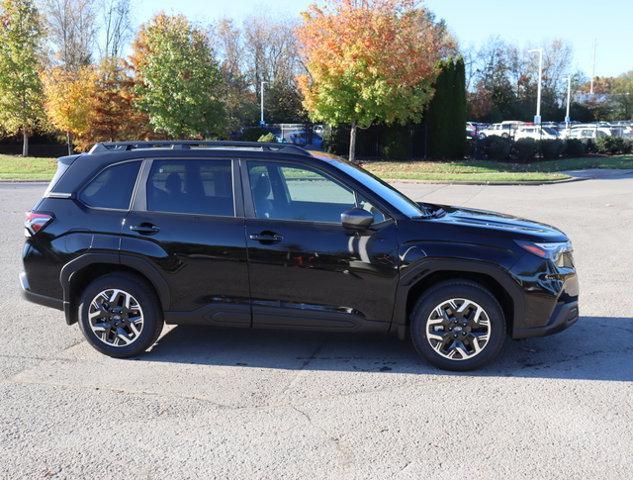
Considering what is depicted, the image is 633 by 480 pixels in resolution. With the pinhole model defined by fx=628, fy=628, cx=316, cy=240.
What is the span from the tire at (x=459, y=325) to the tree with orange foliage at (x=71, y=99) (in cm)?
3064

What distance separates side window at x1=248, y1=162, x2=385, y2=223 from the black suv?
0.01 m

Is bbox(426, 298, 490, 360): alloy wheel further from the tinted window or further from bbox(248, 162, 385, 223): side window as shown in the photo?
the tinted window

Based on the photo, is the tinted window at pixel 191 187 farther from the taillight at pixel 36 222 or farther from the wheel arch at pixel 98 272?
the taillight at pixel 36 222

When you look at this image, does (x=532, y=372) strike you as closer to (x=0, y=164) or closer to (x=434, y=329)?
(x=434, y=329)

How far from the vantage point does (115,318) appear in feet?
17.3

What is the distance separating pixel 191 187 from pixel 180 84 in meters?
26.4

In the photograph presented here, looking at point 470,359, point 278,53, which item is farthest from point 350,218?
point 278,53

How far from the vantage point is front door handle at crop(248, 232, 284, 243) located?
5055 millimetres

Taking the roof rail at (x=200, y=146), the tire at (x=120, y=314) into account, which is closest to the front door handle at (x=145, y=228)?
the tire at (x=120, y=314)

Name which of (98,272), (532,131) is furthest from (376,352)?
(532,131)

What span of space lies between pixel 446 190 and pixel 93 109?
20904mm

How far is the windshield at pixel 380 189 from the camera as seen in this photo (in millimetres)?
5219

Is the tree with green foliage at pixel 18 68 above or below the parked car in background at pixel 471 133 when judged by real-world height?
above

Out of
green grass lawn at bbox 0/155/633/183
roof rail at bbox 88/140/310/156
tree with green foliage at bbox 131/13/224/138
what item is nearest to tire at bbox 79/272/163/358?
roof rail at bbox 88/140/310/156
